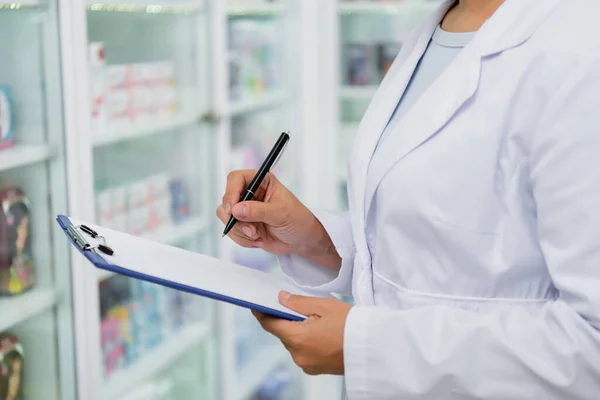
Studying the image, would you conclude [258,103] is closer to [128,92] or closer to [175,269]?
[128,92]

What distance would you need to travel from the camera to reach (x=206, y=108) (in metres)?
2.64

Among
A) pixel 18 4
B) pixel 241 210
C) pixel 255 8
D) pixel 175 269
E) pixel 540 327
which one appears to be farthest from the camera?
pixel 255 8

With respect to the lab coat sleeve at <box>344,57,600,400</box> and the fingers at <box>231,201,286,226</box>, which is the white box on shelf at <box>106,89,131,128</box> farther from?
the lab coat sleeve at <box>344,57,600,400</box>

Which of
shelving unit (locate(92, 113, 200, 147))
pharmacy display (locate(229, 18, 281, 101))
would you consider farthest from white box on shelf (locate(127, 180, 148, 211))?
pharmacy display (locate(229, 18, 281, 101))

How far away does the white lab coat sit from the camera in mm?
882

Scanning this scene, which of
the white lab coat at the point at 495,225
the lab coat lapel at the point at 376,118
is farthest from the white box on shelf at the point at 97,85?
the white lab coat at the point at 495,225

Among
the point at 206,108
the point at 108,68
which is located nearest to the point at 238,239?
the point at 108,68

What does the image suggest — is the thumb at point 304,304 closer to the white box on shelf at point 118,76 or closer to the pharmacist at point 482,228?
the pharmacist at point 482,228

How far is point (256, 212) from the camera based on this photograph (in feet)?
4.03

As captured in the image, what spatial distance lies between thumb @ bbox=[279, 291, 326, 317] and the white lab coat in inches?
2.5

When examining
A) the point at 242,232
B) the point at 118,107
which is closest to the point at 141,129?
the point at 118,107

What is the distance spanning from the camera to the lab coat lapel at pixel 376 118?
45.8 inches

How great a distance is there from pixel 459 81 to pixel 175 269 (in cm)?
45

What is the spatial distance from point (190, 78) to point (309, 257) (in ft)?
Result: 4.62
